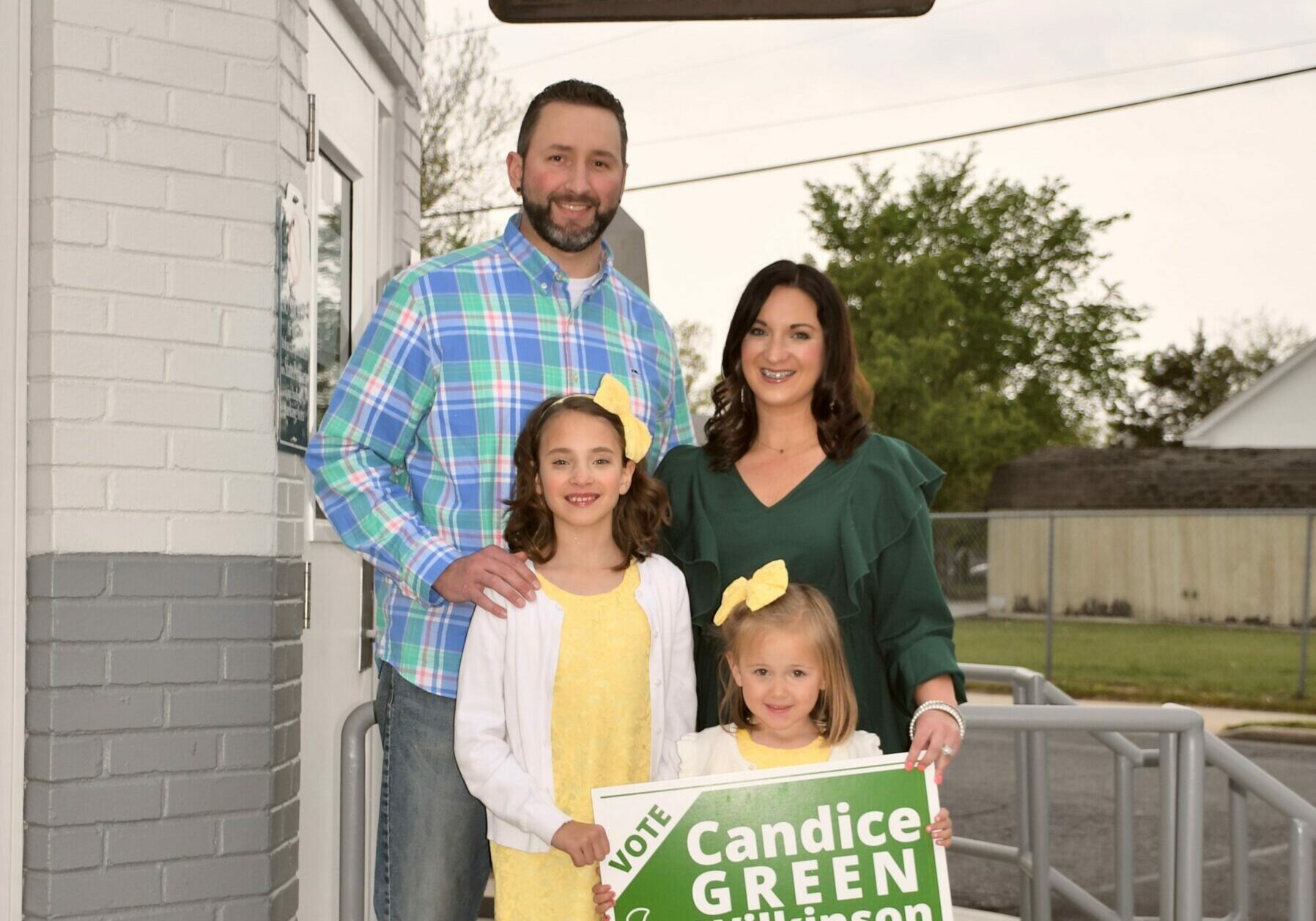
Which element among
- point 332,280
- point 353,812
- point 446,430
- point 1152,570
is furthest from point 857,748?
point 1152,570

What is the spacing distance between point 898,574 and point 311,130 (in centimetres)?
208

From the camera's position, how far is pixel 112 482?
123 inches

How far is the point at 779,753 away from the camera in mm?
2428

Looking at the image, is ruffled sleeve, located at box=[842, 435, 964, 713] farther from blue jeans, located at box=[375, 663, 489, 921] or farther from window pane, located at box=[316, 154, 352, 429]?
window pane, located at box=[316, 154, 352, 429]

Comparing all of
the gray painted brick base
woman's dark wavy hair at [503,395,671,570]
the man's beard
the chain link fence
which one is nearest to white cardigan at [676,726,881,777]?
woman's dark wavy hair at [503,395,671,570]

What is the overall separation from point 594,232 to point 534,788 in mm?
1058

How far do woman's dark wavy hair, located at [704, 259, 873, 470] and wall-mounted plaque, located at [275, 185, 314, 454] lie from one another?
1258 millimetres

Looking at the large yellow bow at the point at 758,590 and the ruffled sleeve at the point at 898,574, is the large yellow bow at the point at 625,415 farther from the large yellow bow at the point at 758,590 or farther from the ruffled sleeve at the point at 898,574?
the ruffled sleeve at the point at 898,574

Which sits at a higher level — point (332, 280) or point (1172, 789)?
point (332, 280)

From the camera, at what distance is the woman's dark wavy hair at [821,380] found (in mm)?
2570

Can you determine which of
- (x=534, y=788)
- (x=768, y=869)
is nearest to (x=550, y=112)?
(x=534, y=788)

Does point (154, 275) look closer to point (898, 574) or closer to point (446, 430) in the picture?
point (446, 430)

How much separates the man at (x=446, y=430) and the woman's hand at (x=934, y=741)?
2.62 ft

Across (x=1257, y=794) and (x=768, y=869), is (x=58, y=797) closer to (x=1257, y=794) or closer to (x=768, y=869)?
(x=768, y=869)
